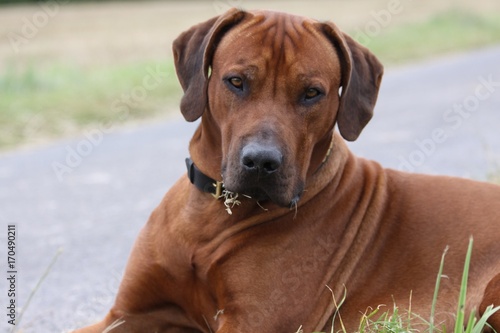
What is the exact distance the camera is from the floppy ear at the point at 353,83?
412cm

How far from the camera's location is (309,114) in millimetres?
3955

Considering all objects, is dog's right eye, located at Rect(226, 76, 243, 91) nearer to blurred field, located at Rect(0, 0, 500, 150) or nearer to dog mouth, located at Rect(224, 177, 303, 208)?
dog mouth, located at Rect(224, 177, 303, 208)

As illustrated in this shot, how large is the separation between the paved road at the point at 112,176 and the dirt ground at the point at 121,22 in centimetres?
489

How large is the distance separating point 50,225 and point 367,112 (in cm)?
370

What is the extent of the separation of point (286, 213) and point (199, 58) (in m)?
0.80

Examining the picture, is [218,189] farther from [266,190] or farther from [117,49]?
[117,49]

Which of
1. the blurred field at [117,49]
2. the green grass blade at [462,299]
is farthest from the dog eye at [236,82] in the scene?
the blurred field at [117,49]

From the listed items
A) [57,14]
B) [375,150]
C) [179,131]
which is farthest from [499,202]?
[57,14]

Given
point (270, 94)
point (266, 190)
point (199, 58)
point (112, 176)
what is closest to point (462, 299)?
point (266, 190)

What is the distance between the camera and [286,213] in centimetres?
412

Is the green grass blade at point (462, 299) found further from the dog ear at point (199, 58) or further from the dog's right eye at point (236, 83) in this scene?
the dog ear at point (199, 58)

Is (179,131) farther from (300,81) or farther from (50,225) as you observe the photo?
(300,81)

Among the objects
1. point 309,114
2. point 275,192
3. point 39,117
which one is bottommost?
point 39,117

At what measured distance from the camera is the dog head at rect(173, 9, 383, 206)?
3809 mm
